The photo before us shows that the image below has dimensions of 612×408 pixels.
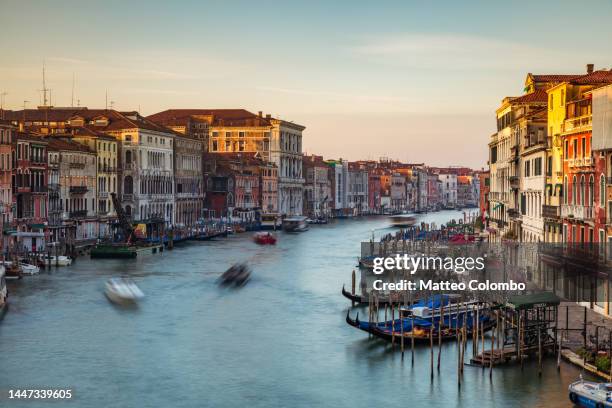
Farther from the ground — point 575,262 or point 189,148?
point 189,148

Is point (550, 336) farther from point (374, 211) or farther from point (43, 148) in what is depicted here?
point (374, 211)

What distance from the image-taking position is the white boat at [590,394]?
1221cm

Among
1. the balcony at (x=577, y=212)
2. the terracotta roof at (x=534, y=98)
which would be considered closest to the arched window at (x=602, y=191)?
the balcony at (x=577, y=212)

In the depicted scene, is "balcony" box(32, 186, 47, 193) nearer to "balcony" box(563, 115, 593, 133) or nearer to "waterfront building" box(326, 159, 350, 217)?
"balcony" box(563, 115, 593, 133)

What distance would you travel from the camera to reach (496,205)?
96.3 feet

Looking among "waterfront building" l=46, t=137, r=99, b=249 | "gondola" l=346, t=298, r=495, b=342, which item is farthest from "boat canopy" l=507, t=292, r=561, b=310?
"waterfront building" l=46, t=137, r=99, b=249

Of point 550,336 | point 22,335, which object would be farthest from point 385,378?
point 22,335

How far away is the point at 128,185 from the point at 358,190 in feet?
151

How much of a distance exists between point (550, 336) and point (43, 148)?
22.1m

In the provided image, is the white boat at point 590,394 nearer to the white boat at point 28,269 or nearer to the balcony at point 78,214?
the white boat at point 28,269

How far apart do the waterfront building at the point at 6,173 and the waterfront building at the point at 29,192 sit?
38 centimetres

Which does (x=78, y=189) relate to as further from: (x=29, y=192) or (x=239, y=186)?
(x=239, y=186)

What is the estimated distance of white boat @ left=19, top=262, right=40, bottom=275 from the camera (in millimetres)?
26572

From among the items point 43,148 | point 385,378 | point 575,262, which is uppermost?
point 43,148
